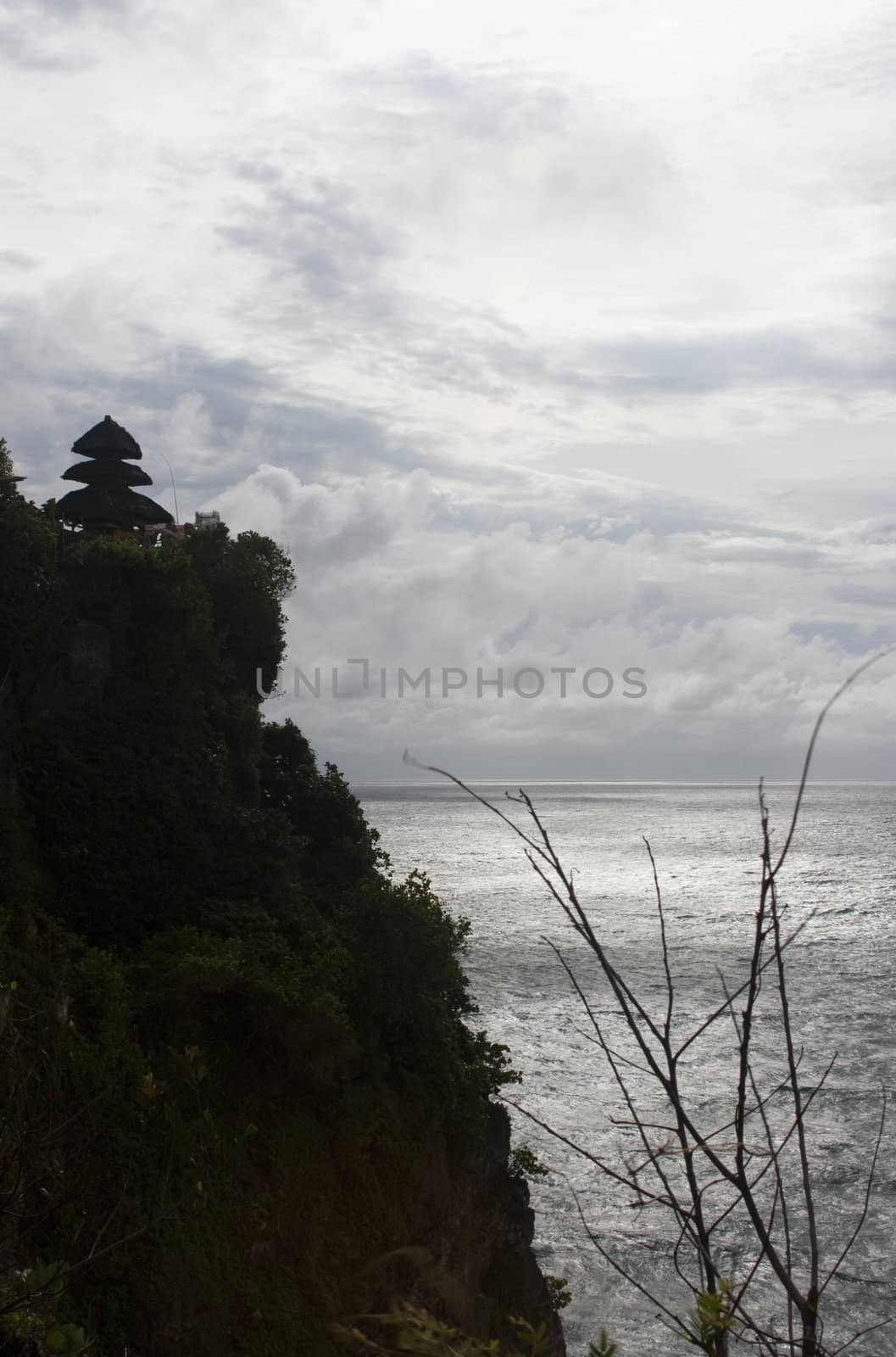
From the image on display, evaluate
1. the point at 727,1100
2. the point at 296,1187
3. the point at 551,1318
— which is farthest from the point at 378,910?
the point at 727,1100

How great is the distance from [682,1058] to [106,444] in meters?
36.3

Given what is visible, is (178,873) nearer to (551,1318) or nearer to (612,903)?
(551,1318)

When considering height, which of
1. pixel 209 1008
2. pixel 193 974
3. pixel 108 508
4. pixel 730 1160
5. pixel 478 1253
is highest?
pixel 108 508

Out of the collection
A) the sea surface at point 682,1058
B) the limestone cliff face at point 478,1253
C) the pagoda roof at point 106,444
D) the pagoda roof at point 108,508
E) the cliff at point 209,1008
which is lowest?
the sea surface at point 682,1058

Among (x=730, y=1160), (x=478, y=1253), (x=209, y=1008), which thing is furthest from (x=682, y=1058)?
(x=209, y=1008)

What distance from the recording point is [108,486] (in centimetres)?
3466

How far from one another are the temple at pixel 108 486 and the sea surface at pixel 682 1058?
17.3m

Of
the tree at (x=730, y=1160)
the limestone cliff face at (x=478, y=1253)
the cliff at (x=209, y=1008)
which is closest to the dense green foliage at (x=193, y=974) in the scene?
the cliff at (x=209, y=1008)

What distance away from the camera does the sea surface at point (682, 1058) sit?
30.0 meters

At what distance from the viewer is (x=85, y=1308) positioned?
14055 mm

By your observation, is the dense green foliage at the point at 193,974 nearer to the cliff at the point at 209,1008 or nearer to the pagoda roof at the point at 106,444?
the cliff at the point at 209,1008

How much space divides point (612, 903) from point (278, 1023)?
7700 centimetres

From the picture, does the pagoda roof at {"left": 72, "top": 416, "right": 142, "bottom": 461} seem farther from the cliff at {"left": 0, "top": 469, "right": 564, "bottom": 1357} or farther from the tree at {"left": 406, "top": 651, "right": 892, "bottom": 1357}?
the tree at {"left": 406, "top": 651, "right": 892, "bottom": 1357}

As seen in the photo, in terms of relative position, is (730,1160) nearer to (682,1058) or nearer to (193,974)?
(682,1058)
